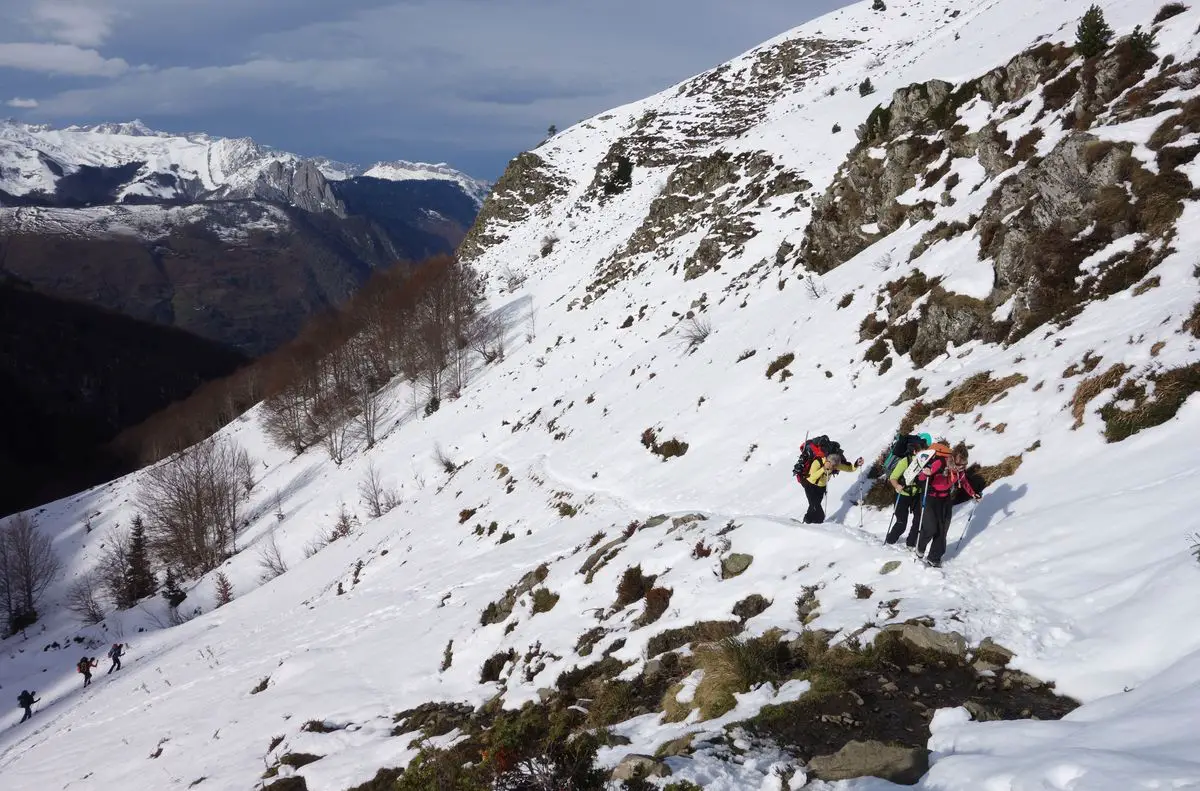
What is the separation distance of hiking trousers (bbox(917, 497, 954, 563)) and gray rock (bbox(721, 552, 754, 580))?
2841mm

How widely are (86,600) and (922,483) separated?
56.1 metres

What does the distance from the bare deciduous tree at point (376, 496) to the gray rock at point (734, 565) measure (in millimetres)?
30394

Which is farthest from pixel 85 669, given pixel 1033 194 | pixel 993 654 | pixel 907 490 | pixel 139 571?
pixel 1033 194

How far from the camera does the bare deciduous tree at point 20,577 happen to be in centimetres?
4719

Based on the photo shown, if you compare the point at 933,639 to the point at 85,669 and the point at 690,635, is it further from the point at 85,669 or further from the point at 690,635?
the point at 85,669

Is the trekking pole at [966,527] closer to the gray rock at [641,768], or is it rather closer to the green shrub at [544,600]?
the gray rock at [641,768]

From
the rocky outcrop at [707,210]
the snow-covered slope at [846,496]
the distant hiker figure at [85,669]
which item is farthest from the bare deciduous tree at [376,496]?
the rocky outcrop at [707,210]

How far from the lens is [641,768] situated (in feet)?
16.9

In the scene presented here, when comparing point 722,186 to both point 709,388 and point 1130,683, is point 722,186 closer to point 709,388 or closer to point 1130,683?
point 709,388

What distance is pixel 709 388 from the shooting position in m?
21.8

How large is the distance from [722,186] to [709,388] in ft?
104

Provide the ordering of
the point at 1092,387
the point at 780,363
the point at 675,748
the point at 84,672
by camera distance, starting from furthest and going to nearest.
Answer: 1. the point at 84,672
2. the point at 780,363
3. the point at 1092,387
4. the point at 675,748

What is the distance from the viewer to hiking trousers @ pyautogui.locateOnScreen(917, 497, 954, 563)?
872cm

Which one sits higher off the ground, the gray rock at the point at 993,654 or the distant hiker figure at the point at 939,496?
the distant hiker figure at the point at 939,496
